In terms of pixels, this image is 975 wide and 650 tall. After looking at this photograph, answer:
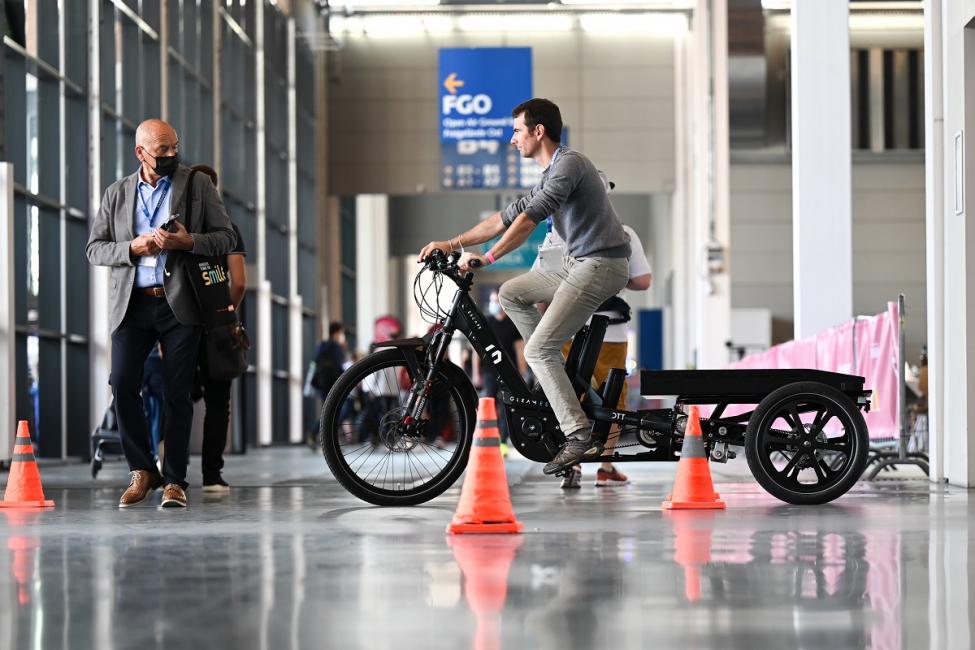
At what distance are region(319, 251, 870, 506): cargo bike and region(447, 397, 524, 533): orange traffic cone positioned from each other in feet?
3.89

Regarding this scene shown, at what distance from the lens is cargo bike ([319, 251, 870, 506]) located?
6.14m

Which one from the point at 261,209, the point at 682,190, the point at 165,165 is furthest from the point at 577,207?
the point at 682,190

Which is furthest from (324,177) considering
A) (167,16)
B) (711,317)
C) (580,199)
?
(580,199)

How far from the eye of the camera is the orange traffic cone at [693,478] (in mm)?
6012

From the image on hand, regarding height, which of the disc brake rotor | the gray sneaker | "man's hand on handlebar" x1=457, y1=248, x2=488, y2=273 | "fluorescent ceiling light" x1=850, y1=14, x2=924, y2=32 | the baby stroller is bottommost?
the baby stroller

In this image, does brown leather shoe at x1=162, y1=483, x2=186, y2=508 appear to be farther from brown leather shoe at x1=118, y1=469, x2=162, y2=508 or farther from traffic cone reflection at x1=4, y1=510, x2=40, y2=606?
traffic cone reflection at x1=4, y1=510, x2=40, y2=606

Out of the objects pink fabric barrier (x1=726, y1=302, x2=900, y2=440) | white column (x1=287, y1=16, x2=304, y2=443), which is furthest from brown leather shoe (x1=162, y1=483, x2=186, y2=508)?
white column (x1=287, y1=16, x2=304, y2=443)

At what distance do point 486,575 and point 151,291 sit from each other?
3267 millimetres

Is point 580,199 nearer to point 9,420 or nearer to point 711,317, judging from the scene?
point 9,420

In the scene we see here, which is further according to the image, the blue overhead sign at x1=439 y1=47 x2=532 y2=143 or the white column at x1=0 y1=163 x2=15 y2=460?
the blue overhead sign at x1=439 y1=47 x2=532 y2=143

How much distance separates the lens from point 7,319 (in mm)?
11742

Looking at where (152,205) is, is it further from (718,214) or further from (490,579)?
(718,214)

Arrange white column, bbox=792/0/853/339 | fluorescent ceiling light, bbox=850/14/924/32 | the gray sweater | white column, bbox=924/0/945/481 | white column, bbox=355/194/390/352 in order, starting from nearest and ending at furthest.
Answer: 1. the gray sweater
2. white column, bbox=924/0/945/481
3. white column, bbox=792/0/853/339
4. fluorescent ceiling light, bbox=850/14/924/32
5. white column, bbox=355/194/390/352

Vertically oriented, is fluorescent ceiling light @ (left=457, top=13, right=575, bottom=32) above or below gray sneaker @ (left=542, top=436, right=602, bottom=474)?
above
